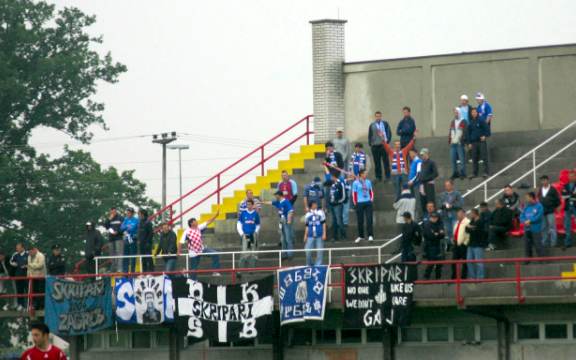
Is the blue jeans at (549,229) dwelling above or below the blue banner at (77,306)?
above

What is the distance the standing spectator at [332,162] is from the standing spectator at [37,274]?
6.78m

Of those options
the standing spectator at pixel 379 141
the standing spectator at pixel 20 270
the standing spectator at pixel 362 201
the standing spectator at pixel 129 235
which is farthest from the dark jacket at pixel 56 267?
the standing spectator at pixel 379 141

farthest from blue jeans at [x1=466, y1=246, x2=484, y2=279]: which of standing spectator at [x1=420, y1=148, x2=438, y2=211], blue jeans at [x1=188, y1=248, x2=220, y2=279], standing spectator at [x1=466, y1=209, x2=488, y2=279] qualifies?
blue jeans at [x1=188, y1=248, x2=220, y2=279]

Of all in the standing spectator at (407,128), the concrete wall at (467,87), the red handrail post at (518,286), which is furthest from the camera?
the concrete wall at (467,87)

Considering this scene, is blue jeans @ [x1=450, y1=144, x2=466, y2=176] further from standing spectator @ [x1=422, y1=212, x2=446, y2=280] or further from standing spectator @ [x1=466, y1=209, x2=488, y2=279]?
standing spectator @ [x1=466, y1=209, x2=488, y2=279]

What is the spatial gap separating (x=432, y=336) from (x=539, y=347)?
8.12 feet

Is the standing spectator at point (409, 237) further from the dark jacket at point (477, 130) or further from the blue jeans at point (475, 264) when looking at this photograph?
the dark jacket at point (477, 130)

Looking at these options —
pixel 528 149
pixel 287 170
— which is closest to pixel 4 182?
pixel 287 170

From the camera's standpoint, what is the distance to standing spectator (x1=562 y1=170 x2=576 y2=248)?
31469mm

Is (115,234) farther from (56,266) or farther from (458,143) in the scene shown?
(458,143)

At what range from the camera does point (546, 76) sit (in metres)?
39.2

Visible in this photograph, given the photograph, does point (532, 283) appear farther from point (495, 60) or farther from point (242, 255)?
point (495, 60)

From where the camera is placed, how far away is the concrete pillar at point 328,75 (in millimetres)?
41875

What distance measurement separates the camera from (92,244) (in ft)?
123
